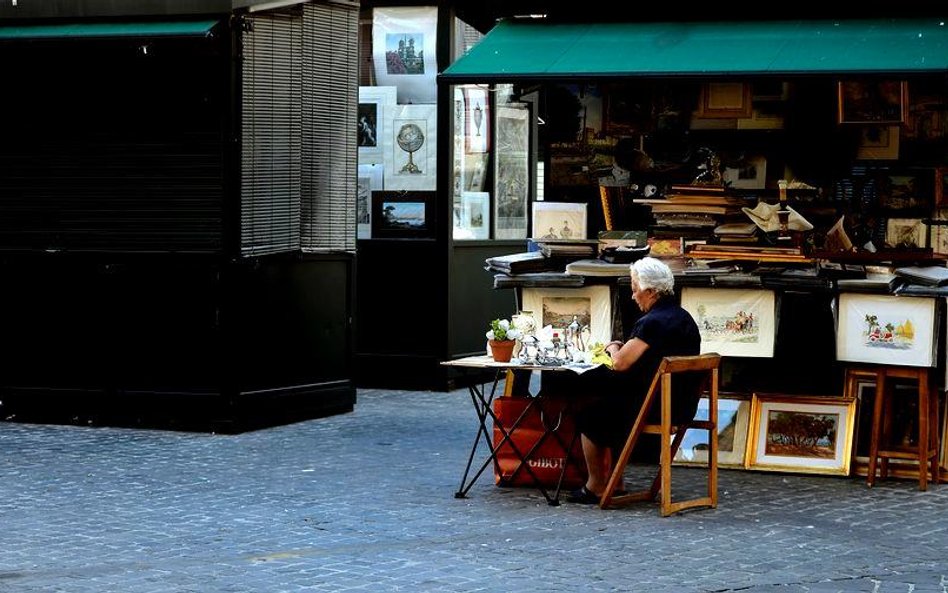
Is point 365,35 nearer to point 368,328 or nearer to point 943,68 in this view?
point 368,328

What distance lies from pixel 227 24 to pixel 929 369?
543cm

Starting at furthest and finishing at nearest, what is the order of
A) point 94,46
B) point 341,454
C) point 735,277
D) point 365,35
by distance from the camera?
point 365,35 < point 94,46 < point 341,454 < point 735,277

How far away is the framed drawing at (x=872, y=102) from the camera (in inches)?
418

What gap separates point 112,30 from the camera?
11992 mm

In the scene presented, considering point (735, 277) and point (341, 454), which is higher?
point (735, 277)

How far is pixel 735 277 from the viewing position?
10.4m

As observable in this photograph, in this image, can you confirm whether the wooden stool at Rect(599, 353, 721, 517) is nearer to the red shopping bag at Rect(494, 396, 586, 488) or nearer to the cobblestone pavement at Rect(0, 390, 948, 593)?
the cobblestone pavement at Rect(0, 390, 948, 593)

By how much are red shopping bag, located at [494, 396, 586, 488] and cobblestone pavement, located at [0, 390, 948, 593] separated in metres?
0.22

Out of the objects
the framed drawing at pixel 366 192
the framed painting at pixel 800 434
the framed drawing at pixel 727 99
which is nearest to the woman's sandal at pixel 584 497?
the framed painting at pixel 800 434

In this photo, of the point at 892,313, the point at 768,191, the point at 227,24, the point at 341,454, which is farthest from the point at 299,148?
the point at 892,313

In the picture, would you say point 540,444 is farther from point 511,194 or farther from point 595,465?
point 511,194

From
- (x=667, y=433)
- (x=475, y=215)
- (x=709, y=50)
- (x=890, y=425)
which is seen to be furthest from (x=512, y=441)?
(x=475, y=215)

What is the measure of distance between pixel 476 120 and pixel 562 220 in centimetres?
413

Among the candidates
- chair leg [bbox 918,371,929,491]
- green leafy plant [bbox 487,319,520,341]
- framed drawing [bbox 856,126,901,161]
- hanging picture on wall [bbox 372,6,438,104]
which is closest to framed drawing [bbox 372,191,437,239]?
hanging picture on wall [bbox 372,6,438,104]
